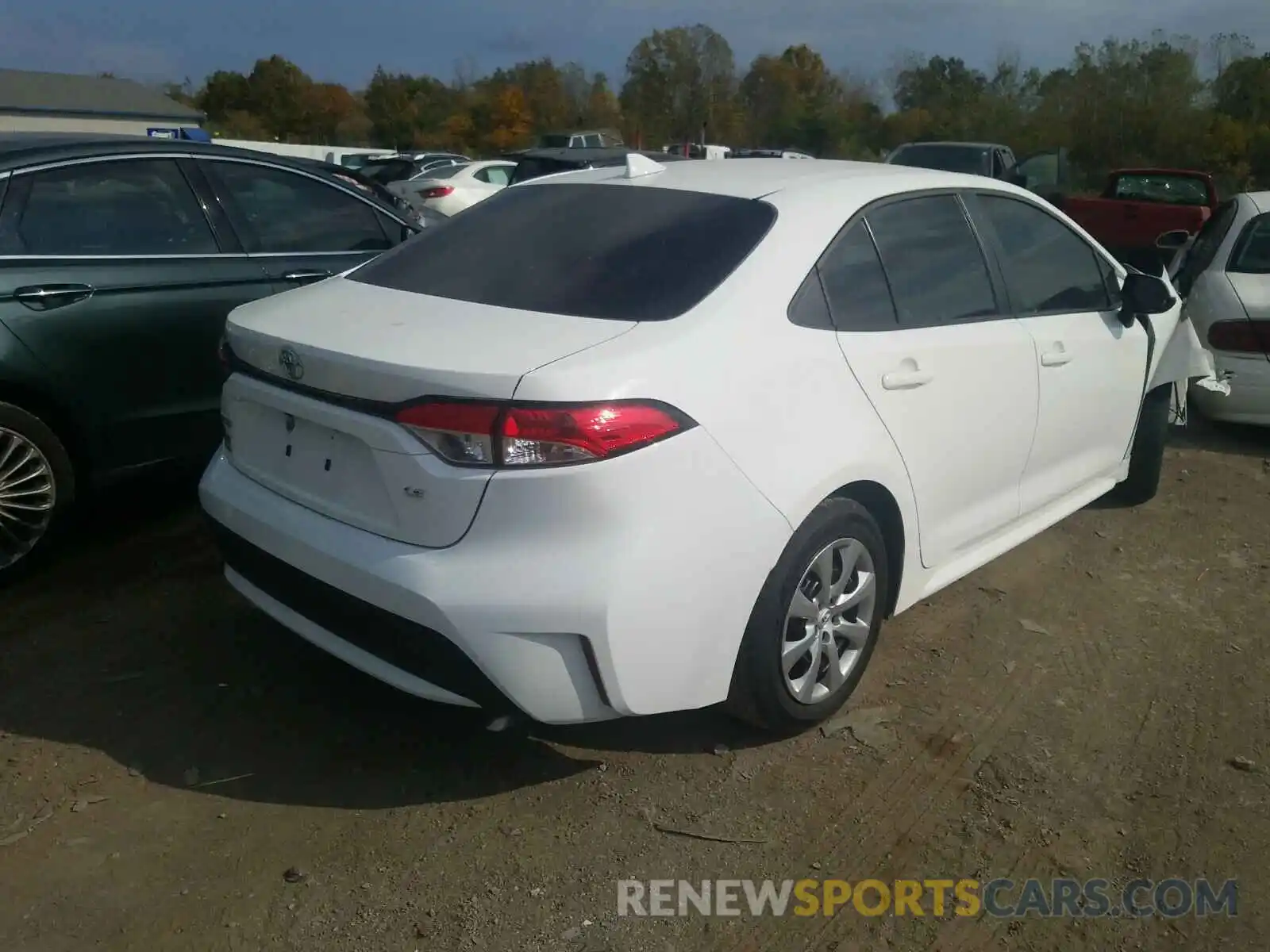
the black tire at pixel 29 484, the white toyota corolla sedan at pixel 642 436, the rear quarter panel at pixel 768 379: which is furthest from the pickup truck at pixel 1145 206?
the black tire at pixel 29 484

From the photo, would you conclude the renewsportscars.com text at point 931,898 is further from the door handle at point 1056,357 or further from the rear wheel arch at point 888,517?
the door handle at point 1056,357

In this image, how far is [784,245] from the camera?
318 centimetres

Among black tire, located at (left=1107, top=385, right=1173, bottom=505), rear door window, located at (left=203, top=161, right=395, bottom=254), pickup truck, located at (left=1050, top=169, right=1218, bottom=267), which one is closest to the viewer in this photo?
rear door window, located at (left=203, top=161, right=395, bottom=254)

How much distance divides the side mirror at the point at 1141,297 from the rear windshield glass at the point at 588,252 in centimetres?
207

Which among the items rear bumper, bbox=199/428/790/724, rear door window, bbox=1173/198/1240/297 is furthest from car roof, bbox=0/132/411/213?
rear door window, bbox=1173/198/1240/297

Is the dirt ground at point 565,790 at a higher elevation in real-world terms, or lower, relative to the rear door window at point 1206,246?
lower

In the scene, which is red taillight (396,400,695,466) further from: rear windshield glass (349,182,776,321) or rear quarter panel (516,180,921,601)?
rear windshield glass (349,182,776,321)

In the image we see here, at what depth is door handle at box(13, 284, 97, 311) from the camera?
158 inches

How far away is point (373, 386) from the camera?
8.90 ft

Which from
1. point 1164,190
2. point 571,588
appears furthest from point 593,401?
point 1164,190

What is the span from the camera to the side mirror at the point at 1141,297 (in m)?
4.52

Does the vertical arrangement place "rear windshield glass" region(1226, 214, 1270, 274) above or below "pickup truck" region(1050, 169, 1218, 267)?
above

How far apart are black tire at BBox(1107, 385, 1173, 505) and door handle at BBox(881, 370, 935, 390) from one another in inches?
82.4

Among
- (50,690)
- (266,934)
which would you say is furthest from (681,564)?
(50,690)
